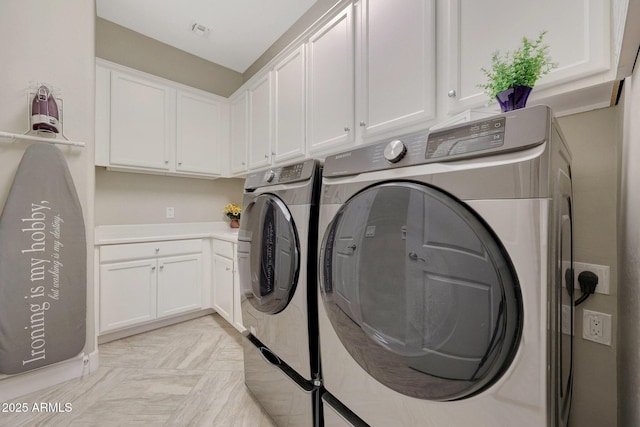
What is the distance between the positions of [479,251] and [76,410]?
2.21 metres

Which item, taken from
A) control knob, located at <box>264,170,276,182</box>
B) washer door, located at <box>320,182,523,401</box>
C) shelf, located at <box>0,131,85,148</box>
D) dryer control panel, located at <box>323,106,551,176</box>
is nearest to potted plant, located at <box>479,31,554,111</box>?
dryer control panel, located at <box>323,106,551,176</box>

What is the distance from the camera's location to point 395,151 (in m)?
0.74

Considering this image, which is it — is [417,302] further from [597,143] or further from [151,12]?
[151,12]

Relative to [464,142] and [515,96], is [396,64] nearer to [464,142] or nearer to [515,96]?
[515,96]

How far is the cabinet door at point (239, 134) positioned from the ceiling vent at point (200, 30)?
64cm

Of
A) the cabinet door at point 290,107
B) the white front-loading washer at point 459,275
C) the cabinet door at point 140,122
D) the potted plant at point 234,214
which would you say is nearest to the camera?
the white front-loading washer at point 459,275

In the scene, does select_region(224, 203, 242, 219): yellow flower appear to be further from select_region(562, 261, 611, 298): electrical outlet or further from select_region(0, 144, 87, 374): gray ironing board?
select_region(562, 261, 611, 298): electrical outlet

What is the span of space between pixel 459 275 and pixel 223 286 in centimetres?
233

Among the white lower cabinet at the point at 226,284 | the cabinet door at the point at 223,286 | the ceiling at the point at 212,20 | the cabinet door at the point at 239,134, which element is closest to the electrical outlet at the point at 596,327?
the white lower cabinet at the point at 226,284

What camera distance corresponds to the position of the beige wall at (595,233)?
3.13 ft

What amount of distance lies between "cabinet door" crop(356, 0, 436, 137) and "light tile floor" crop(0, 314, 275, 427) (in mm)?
1756

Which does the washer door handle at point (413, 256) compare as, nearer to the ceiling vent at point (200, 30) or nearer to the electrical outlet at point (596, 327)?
the electrical outlet at point (596, 327)

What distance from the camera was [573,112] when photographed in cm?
101

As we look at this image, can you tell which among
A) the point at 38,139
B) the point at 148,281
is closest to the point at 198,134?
the point at 38,139
